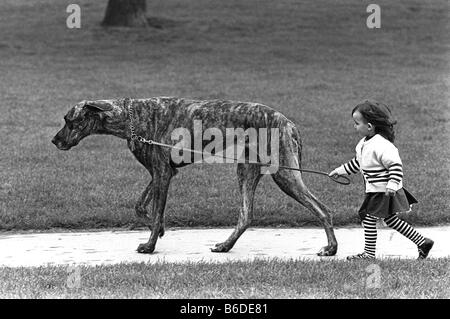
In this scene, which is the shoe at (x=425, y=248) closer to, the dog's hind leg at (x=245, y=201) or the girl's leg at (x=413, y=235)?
the girl's leg at (x=413, y=235)

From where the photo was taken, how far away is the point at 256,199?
966cm

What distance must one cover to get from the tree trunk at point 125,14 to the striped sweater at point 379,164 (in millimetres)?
16998

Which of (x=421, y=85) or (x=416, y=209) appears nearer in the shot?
(x=416, y=209)

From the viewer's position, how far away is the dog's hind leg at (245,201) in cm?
753

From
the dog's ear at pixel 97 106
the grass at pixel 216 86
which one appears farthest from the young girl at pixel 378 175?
the dog's ear at pixel 97 106

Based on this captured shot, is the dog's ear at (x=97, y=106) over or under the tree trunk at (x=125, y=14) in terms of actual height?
under

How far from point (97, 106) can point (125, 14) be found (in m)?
16.2

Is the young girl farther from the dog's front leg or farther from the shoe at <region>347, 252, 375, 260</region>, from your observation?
the dog's front leg

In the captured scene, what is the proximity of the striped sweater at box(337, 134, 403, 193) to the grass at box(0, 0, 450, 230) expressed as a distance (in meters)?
1.98

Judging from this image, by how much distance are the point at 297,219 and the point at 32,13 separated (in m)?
19.0

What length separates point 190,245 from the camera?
793 centimetres

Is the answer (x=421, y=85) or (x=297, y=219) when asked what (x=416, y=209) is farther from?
(x=421, y=85)

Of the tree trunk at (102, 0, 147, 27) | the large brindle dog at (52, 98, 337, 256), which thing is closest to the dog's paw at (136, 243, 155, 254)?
the large brindle dog at (52, 98, 337, 256)
